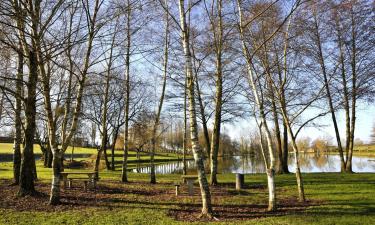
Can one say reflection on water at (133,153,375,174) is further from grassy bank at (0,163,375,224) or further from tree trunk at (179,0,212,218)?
tree trunk at (179,0,212,218)

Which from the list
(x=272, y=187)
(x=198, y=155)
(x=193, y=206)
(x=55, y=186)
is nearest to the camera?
(x=198, y=155)

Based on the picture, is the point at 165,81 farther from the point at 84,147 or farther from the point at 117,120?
the point at 84,147

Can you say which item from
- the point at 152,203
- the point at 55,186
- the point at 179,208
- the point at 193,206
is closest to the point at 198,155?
the point at 179,208

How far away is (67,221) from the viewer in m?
7.81

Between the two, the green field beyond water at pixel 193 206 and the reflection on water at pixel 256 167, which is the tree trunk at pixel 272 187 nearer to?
the green field beyond water at pixel 193 206

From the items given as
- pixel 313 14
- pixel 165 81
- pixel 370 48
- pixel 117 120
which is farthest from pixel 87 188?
pixel 117 120

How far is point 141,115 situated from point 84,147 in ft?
176

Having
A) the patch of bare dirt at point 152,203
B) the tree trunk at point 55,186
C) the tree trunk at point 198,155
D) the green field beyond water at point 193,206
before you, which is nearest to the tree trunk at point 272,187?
the patch of bare dirt at point 152,203

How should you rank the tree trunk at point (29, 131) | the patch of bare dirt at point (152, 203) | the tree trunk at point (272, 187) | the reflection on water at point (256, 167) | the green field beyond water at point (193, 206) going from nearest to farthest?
the green field beyond water at point (193, 206) < the patch of bare dirt at point (152, 203) < the tree trunk at point (272, 187) < the tree trunk at point (29, 131) < the reflection on water at point (256, 167)

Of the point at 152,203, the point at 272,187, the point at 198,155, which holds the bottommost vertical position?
the point at 152,203

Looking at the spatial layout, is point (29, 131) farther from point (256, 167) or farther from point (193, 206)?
point (256, 167)

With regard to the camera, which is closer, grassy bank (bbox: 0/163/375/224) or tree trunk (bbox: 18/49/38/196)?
grassy bank (bbox: 0/163/375/224)

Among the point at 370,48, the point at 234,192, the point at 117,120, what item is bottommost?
the point at 234,192

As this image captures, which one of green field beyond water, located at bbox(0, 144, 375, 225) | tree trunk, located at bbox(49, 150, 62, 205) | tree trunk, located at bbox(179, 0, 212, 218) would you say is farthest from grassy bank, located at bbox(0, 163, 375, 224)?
tree trunk, located at bbox(179, 0, 212, 218)
